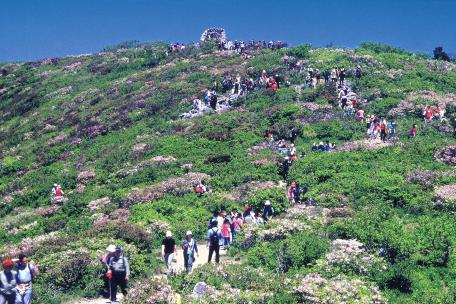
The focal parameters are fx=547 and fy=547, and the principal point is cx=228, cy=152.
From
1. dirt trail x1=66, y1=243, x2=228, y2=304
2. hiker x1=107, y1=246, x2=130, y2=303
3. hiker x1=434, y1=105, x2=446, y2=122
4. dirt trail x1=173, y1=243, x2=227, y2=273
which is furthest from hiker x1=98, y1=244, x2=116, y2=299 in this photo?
hiker x1=434, y1=105, x2=446, y2=122

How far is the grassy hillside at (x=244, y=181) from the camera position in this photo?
17531mm

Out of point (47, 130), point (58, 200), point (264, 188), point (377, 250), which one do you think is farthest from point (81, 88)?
point (377, 250)

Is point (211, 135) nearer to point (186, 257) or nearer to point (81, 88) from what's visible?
point (186, 257)

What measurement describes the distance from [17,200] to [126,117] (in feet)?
53.9

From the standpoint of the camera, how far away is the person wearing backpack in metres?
14.0

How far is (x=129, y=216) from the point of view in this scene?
27.0 metres

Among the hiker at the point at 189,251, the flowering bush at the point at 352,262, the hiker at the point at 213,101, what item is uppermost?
the hiker at the point at 213,101

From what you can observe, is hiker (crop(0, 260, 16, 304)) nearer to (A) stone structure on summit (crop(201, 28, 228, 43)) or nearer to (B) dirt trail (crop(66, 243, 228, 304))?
(B) dirt trail (crop(66, 243, 228, 304))

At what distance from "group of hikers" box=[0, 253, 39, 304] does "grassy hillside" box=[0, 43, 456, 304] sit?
2.56 meters

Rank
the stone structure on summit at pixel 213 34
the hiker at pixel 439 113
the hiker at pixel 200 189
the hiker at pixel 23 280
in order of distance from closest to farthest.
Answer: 1. the hiker at pixel 23 280
2. the hiker at pixel 200 189
3. the hiker at pixel 439 113
4. the stone structure on summit at pixel 213 34

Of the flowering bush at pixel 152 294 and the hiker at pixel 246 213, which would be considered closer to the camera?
the flowering bush at pixel 152 294

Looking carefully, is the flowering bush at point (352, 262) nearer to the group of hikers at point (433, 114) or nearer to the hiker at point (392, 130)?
the hiker at point (392, 130)

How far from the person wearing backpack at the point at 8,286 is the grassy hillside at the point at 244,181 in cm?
288

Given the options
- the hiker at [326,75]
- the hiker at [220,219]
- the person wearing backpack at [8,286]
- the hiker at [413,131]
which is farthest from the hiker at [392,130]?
the person wearing backpack at [8,286]
